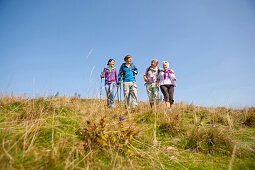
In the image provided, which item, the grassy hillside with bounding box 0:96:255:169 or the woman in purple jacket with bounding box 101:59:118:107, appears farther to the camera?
the woman in purple jacket with bounding box 101:59:118:107

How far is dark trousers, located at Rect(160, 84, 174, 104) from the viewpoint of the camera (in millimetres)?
5324

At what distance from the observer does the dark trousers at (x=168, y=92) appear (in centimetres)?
532

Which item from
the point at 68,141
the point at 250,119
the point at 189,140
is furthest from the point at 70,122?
the point at 250,119

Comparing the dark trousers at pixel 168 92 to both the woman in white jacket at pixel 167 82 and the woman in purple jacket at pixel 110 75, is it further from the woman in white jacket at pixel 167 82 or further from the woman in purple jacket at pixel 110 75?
the woman in purple jacket at pixel 110 75

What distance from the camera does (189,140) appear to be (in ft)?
8.39

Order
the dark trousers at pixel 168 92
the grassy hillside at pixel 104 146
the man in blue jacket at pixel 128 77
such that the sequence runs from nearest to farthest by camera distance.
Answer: the grassy hillside at pixel 104 146 < the dark trousers at pixel 168 92 < the man in blue jacket at pixel 128 77

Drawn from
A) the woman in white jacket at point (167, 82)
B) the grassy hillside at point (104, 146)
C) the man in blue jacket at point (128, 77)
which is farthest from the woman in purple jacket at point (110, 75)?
the grassy hillside at point (104, 146)

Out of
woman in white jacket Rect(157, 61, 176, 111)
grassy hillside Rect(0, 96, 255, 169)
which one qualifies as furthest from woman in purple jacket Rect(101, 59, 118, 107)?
grassy hillside Rect(0, 96, 255, 169)

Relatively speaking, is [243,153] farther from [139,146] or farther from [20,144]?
[20,144]

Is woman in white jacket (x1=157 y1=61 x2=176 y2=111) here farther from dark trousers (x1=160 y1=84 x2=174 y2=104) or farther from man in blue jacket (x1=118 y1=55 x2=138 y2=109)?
man in blue jacket (x1=118 y1=55 x2=138 y2=109)

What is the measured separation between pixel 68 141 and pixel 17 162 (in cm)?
58

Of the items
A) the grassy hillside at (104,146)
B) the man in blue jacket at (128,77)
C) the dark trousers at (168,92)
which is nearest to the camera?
the grassy hillside at (104,146)

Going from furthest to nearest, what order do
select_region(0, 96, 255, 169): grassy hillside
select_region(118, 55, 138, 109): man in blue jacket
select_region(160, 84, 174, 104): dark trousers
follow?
select_region(118, 55, 138, 109): man in blue jacket, select_region(160, 84, 174, 104): dark trousers, select_region(0, 96, 255, 169): grassy hillside

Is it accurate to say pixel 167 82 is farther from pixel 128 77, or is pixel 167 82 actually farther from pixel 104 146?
pixel 104 146
